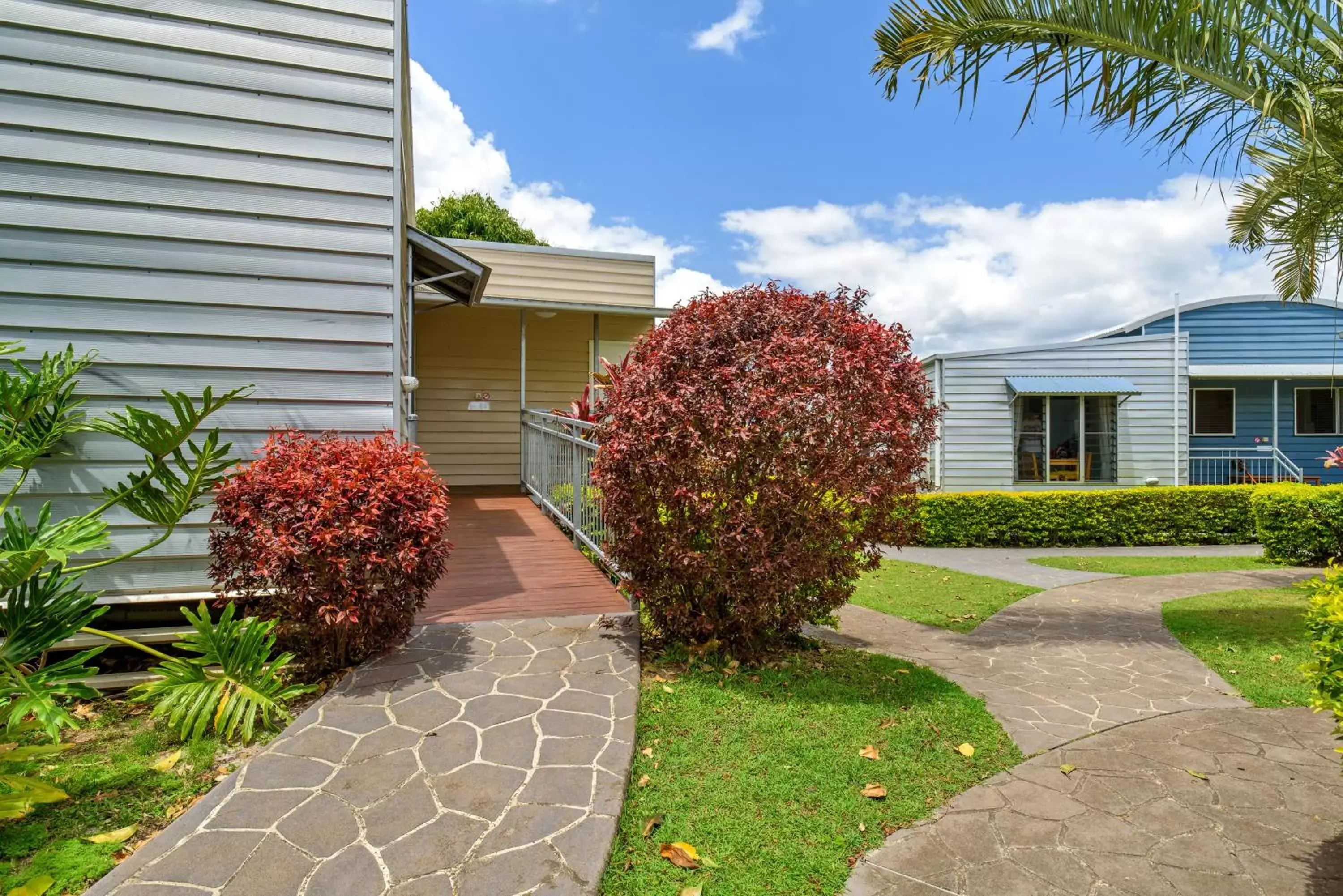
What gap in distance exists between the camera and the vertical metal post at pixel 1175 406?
13.8 metres

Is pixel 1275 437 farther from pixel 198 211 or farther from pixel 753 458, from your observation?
pixel 198 211

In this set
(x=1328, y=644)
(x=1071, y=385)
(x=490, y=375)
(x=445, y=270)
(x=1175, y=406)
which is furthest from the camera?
(x=1175, y=406)

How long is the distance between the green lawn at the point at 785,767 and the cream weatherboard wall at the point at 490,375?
821cm

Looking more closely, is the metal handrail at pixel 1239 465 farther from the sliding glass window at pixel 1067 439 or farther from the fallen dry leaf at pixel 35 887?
the fallen dry leaf at pixel 35 887

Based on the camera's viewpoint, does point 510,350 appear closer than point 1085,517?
No

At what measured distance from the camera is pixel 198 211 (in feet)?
14.9

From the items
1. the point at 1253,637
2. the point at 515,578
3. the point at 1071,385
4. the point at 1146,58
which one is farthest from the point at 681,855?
the point at 1071,385

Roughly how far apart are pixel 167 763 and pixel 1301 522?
40.7 feet

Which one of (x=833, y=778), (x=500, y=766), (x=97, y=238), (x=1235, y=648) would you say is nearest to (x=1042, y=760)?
(x=833, y=778)

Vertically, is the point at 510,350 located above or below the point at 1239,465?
above

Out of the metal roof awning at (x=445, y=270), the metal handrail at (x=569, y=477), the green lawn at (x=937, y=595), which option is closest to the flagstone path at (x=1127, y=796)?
the green lawn at (x=937, y=595)

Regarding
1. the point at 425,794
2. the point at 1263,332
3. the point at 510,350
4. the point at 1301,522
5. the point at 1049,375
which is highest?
the point at 1263,332

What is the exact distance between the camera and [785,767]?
10.6 feet

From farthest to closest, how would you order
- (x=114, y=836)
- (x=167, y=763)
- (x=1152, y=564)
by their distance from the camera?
(x=1152, y=564) < (x=167, y=763) < (x=114, y=836)
